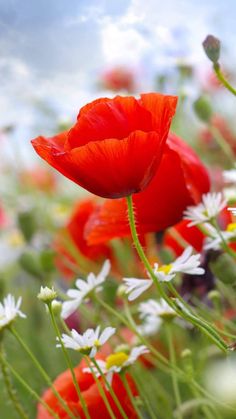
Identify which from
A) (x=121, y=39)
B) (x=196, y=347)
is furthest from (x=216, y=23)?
(x=196, y=347)

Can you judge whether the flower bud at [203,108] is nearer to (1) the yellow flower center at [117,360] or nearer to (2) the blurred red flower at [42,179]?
(1) the yellow flower center at [117,360]

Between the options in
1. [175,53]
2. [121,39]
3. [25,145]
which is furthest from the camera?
[25,145]

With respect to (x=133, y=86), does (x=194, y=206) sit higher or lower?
lower

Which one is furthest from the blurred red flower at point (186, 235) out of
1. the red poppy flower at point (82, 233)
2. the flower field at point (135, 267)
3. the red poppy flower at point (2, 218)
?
the red poppy flower at point (2, 218)

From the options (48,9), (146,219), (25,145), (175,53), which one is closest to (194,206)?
(146,219)

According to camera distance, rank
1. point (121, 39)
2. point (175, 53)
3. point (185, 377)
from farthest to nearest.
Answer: point (175, 53) → point (121, 39) → point (185, 377)

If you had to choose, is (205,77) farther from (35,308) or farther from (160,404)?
(160,404)

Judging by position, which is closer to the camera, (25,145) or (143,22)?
(143,22)
